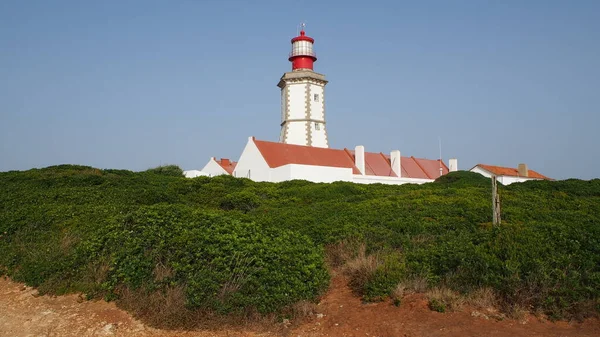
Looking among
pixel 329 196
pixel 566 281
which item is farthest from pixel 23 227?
pixel 566 281

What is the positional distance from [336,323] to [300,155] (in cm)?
2122

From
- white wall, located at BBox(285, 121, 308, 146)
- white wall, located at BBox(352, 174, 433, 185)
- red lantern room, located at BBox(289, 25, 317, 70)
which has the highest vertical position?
red lantern room, located at BBox(289, 25, 317, 70)

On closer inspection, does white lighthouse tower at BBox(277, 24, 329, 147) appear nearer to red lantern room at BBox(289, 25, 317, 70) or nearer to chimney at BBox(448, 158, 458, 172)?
red lantern room at BBox(289, 25, 317, 70)

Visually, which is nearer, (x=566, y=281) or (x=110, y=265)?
(x=566, y=281)

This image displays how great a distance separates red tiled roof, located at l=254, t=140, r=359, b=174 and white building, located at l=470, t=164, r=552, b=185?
9.83 meters

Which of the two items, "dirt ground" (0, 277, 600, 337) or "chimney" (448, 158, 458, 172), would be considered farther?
"chimney" (448, 158, 458, 172)

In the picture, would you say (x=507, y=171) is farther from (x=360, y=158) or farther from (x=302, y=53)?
(x=302, y=53)

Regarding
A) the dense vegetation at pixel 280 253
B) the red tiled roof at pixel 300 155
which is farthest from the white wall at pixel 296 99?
the dense vegetation at pixel 280 253

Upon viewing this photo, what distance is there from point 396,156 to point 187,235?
82.9 feet

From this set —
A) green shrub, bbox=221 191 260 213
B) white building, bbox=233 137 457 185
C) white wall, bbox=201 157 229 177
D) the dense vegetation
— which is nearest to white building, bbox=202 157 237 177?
white wall, bbox=201 157 229 177

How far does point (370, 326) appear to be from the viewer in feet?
20.4

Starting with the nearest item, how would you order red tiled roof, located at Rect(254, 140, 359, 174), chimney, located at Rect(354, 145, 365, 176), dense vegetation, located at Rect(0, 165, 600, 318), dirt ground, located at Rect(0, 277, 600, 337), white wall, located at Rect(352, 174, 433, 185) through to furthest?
dirt ground, located at Rect(0, 277, 600, 337), dense vegetation, located at Rect(0, 165, 600, 318), white wall, located at Rect(352, 174, 433, 185), red tiled roof, located at Rect(254, 140, 359, 174), chimney, located at Rect(354, 145, 365, 176)

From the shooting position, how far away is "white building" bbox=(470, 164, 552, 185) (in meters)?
32.0

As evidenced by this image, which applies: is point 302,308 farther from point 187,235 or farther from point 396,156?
point 396,156
